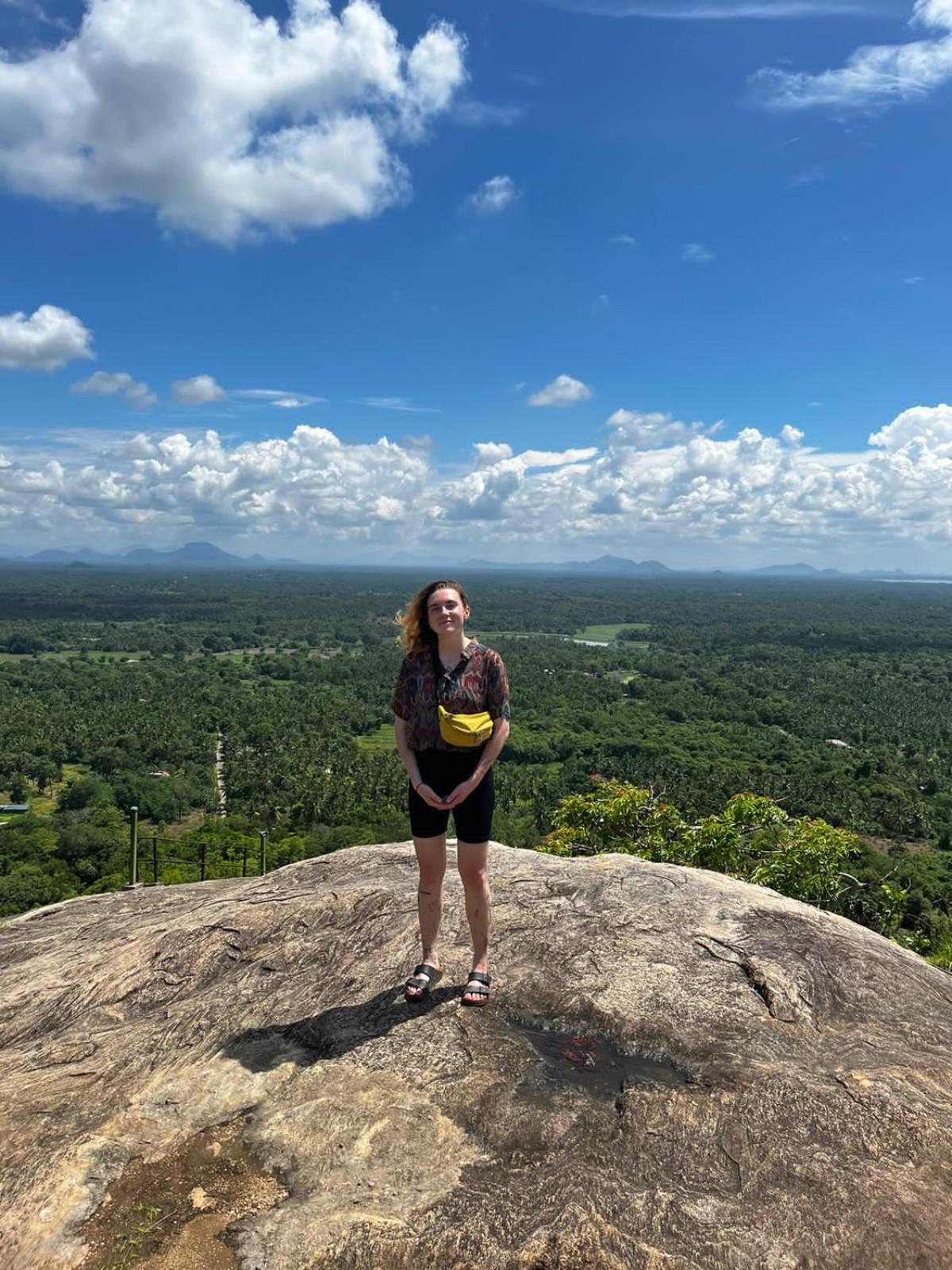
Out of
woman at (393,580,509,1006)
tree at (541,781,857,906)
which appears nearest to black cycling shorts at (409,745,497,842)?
woman at (393,580,509,1006)

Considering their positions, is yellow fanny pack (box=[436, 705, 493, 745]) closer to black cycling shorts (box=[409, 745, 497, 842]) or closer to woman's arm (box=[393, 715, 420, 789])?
black cycling shorts (box=[409, 745, 497, 842])

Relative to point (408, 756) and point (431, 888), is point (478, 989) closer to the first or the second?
point (431, 888)

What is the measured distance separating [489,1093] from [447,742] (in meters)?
2.07

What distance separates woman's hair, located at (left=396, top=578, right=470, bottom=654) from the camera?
5336mm

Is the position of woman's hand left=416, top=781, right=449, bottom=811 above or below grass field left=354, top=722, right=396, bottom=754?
above

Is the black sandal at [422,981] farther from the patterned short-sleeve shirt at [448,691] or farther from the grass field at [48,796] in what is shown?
the grass field at [48,796]

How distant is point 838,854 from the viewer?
12359 mm

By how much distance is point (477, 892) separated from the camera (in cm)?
543

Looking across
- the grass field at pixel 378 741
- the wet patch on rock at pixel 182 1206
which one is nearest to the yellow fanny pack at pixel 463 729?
the wet patch on rock at pixel 182 1206

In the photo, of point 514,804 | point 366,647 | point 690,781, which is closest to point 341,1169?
point 514,804

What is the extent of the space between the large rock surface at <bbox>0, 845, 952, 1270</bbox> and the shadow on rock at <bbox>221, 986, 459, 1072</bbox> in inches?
0.8

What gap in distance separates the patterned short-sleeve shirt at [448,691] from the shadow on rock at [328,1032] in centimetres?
176

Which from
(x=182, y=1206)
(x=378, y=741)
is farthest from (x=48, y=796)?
(x=182, y=1206)

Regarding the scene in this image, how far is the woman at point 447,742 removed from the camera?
523 centimetres
